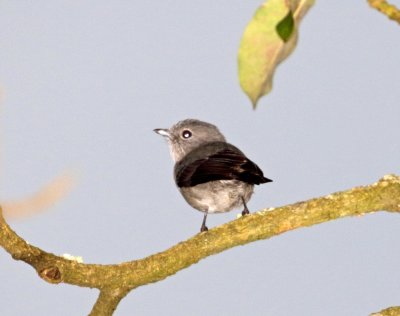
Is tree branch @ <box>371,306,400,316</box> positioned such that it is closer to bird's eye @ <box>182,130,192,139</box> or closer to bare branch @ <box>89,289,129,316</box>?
bare branch @ <box>89,289,129,316</box>

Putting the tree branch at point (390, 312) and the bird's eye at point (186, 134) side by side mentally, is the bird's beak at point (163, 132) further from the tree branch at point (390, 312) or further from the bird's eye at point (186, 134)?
the tree branch at point (390, 312)

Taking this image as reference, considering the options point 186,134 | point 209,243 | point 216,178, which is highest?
point 186,134

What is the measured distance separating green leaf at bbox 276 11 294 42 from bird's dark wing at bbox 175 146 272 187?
11.0 ft

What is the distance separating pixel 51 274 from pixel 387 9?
281 centimetres

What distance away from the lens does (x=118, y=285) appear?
4.18 metres

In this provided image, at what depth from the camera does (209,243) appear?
4312mm

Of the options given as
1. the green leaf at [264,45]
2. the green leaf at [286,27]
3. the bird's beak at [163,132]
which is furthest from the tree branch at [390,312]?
the bird's beak at [163,132]

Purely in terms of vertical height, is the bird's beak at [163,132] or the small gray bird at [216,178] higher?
the bird's beak at [163,132]

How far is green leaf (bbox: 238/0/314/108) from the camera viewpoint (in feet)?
7.48

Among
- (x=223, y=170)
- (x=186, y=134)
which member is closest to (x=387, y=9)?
(x=223, y=170)

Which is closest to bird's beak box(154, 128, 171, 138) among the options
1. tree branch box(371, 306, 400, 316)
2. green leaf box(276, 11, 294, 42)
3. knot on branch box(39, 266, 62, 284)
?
knot on branch box(39, 266, 62, 284)

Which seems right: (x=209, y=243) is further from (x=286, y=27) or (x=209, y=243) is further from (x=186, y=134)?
(x=186, y=134)

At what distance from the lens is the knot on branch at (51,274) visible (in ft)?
13.0

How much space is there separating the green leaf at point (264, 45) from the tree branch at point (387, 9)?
1.03 ft
